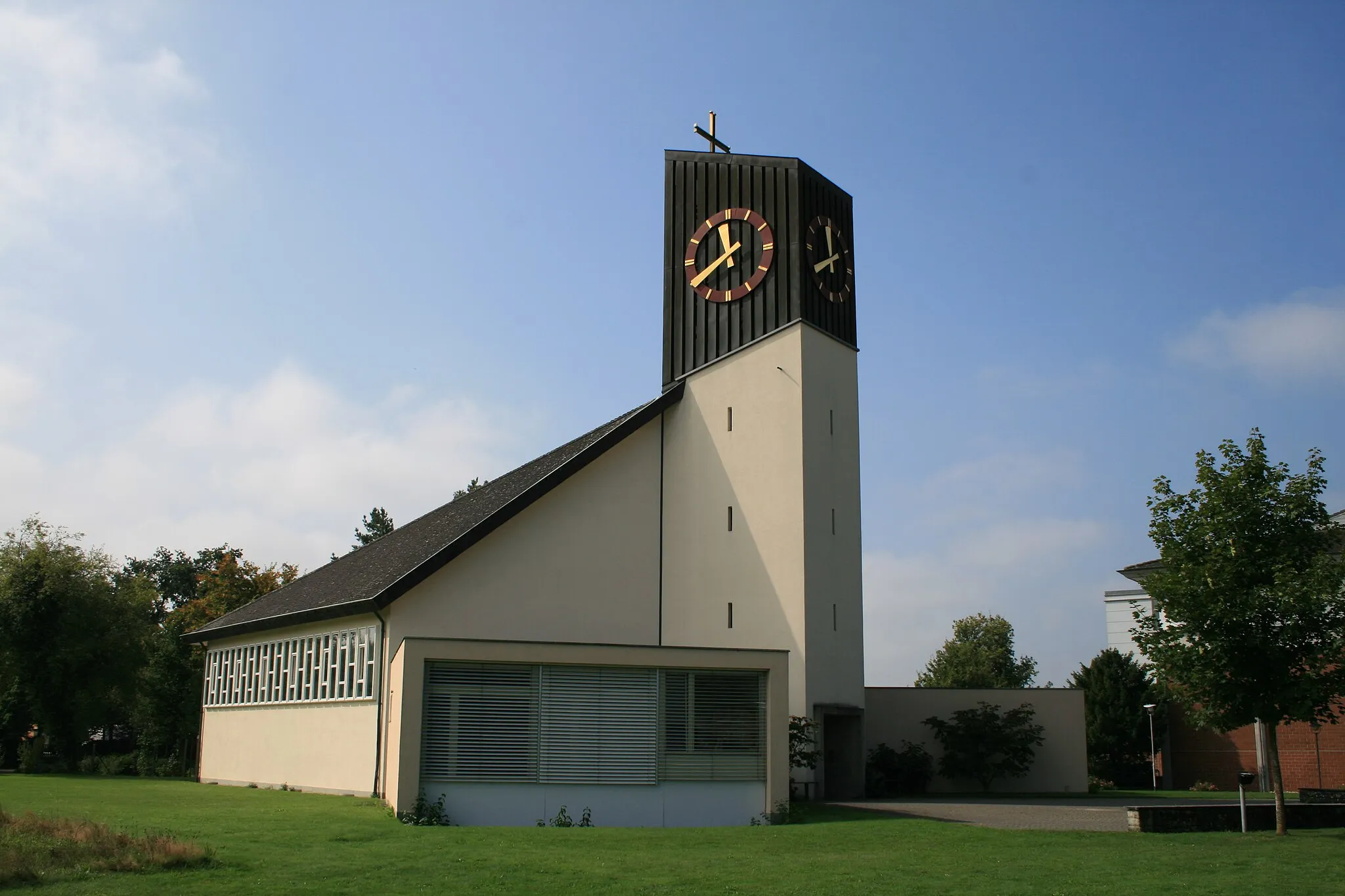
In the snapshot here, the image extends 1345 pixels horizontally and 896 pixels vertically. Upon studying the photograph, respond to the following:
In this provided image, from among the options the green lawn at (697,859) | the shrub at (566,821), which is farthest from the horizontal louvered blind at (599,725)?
the green lawn at (697,859)

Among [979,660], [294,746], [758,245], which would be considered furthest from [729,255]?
[979,660]

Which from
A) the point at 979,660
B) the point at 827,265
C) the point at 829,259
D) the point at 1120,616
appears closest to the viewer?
the point at 827,265

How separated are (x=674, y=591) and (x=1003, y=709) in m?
9.22

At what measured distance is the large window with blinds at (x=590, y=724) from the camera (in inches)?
715

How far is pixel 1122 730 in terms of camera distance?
37.3m

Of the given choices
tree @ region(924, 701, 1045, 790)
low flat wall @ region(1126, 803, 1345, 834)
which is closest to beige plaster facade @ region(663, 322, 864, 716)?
tree @ region(924, 701, 1045, 790)

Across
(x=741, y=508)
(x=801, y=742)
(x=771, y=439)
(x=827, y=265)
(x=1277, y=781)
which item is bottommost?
(x=1277, y=781)

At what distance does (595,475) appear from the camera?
2762cm

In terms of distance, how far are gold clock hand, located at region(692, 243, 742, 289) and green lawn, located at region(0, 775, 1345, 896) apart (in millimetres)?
15253

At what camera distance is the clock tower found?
25797 mm

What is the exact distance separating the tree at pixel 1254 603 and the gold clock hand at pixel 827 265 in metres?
12.3

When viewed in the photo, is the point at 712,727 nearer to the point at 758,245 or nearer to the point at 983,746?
the point at 983,746

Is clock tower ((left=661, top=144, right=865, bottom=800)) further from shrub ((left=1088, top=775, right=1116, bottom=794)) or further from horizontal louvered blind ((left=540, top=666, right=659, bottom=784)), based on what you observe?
shrub ((left=1088, top=775, right=1116, bottom=794))

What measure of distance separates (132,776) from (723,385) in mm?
22978
